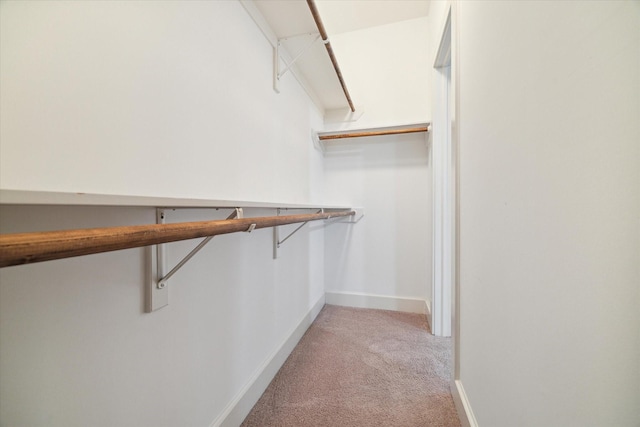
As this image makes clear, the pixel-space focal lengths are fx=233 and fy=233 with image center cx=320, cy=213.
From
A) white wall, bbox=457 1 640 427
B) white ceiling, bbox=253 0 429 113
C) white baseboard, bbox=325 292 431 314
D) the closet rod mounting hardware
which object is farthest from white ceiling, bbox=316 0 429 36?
white baseboard, bbox=325 292 431 314

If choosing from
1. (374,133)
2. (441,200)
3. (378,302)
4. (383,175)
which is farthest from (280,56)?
(378,302)

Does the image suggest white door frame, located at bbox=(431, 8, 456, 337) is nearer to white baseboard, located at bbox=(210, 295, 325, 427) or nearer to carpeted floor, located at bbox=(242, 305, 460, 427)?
carpeted floor, located at bbox=(242, 305, 460, 427)

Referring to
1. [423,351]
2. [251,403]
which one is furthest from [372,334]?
[251,403]

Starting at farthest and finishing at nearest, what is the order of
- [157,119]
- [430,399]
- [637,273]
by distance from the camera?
[430,399], [157,119], [637,273]

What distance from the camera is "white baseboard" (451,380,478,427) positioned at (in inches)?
35.1

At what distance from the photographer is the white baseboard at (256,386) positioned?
3.02ft

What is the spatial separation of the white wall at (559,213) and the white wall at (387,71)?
1.35 metres

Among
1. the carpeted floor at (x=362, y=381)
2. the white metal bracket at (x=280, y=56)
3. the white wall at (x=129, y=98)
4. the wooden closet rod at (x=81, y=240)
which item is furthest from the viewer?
the white metal bracket at (x=280, y=56)

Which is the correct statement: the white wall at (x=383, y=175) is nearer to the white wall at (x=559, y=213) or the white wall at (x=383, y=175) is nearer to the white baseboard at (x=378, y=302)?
the white baseboard at (x=378, y=302)

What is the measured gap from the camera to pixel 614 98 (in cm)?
33

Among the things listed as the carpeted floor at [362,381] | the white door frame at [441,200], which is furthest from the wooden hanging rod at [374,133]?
the carpeted floor at [362,381]

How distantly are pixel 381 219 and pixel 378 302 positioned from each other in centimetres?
78

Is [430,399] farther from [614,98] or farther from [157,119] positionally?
[157,119]

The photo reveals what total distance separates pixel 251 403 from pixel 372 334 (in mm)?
976
